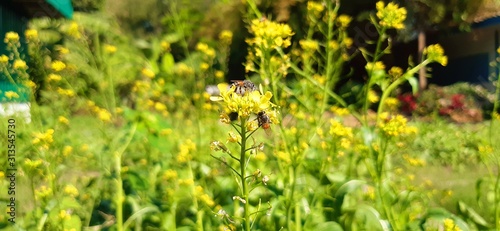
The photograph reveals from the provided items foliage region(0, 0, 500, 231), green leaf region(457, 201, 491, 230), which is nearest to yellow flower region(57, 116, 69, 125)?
foliage region(0, 0, 500, 231)

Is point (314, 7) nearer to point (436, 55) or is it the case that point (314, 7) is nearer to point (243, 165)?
point (436, 55)

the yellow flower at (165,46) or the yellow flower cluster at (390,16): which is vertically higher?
the yellow flower at (165,46)

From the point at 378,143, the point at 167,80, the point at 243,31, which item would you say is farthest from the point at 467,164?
the point at 243,31

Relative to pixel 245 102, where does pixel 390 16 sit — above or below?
above

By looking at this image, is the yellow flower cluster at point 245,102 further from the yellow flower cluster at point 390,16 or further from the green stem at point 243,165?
the yellow flower cluster at point 390,16

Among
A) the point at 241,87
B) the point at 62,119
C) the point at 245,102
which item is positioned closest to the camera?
the point at 245,102

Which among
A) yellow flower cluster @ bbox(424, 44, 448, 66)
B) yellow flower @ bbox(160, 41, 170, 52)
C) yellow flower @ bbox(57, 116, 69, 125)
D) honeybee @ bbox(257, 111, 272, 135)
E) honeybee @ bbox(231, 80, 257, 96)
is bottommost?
honeybee @ bbox(257, 111, 272, 135)

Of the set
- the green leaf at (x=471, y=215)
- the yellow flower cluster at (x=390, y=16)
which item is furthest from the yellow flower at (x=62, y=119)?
the green leaf at (x=471, y=215)

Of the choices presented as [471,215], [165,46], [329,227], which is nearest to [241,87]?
[329,227]

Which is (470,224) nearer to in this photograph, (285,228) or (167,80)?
(285,228)

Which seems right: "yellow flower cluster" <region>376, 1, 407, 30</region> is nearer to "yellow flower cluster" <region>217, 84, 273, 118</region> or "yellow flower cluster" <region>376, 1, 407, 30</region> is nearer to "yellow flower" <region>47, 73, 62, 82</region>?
"yellow flower cluster" <region>217, 84, 273, 118</region>

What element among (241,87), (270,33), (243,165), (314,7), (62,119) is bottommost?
(243,165)
